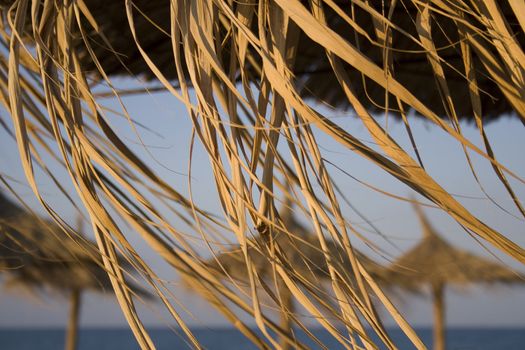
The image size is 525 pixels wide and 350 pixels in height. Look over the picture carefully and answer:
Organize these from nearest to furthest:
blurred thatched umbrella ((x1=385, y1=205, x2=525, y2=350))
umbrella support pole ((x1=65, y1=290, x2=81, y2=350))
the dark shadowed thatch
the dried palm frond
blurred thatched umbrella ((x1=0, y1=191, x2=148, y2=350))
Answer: the dried palm frond < the dark shadowed thatch < blurred thatched umbrella ((x1=0, y1=191, x2=148, y2=350)) < umbrella support pole ((x1=65, y1=290, x2=81, y2=350)) < blurred thatched umbrella ((x1=385, y1=205, x2=525, y2=350))

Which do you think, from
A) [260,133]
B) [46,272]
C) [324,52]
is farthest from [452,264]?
[260,133]

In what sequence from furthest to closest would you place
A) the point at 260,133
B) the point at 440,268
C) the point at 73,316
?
the point at 440,268, the point at 73,316, the point at 260,133

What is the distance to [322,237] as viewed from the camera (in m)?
0.34

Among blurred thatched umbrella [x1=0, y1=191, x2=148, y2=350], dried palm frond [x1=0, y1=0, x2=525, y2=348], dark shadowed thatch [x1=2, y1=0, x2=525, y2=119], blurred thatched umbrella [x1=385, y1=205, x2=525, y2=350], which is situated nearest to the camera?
dried palm frond [x1=0, y1=0, x2=525, y2=348]

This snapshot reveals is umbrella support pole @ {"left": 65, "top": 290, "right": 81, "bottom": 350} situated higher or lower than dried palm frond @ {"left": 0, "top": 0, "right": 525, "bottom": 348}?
higher

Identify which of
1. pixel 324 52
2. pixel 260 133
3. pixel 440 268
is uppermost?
pixel 440 268

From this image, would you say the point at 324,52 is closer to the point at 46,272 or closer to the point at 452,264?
the point at 46,272

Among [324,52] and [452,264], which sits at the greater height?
[452,264]

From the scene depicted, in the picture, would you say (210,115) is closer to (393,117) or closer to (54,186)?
(54,186)

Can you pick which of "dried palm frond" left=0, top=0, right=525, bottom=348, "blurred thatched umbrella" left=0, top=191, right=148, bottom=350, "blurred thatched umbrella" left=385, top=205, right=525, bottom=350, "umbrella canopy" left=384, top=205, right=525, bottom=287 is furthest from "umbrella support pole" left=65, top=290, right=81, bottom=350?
"dried palm frond" left=0, top=0, right=525, bottom=348

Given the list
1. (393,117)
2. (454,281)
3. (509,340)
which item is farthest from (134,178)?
(509,340)

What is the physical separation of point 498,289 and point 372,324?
6.76m

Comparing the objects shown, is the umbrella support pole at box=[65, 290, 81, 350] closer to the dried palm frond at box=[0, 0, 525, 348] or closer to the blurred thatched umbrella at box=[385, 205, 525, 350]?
the blurred thatched umbrella at box=[385, 205, 525, 350]

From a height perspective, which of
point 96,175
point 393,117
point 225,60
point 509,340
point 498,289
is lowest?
point 96,175
